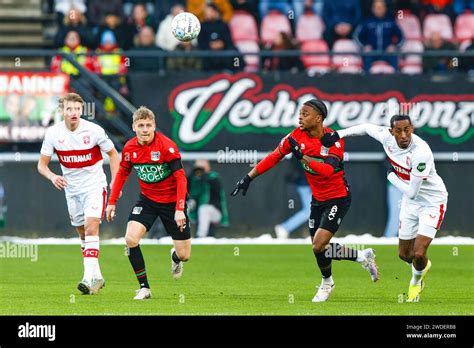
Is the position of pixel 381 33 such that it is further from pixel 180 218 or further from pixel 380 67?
pixel 180 218

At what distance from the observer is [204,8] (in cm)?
2709

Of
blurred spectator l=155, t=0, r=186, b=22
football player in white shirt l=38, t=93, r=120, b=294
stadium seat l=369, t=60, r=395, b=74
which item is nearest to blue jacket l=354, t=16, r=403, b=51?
stadium seat l=369, t=60, r=395, b=74

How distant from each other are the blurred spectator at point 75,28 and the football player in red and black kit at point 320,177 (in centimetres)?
1161

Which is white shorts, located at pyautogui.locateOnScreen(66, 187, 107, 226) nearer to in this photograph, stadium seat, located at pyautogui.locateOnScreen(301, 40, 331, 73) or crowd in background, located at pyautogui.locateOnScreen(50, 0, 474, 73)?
crowd in background, located at pyautogui.locateOnScreen(50, 0, 474, 73)

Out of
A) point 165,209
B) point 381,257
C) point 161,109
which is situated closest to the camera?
point 165,209

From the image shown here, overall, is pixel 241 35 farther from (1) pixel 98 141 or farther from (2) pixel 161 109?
(1) pixel 98 141

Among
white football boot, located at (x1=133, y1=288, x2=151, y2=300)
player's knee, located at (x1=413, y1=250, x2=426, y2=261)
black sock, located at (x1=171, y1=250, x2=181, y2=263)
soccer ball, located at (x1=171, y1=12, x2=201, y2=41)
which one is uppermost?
soccer ball, located at (x1=171, y1=12, x2=201, y2=41)

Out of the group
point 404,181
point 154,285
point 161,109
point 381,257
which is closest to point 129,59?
point 161,109

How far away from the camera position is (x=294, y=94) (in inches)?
1027

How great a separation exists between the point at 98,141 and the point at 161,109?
9495 mm

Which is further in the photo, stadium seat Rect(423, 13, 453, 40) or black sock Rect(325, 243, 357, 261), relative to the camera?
stadium seat Rect(423, 13, 453, 40)

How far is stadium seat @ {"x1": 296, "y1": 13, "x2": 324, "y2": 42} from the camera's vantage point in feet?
90.2

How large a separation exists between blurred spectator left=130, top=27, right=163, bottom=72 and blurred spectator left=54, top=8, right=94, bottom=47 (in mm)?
935

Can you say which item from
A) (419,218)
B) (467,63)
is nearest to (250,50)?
(467,63)
